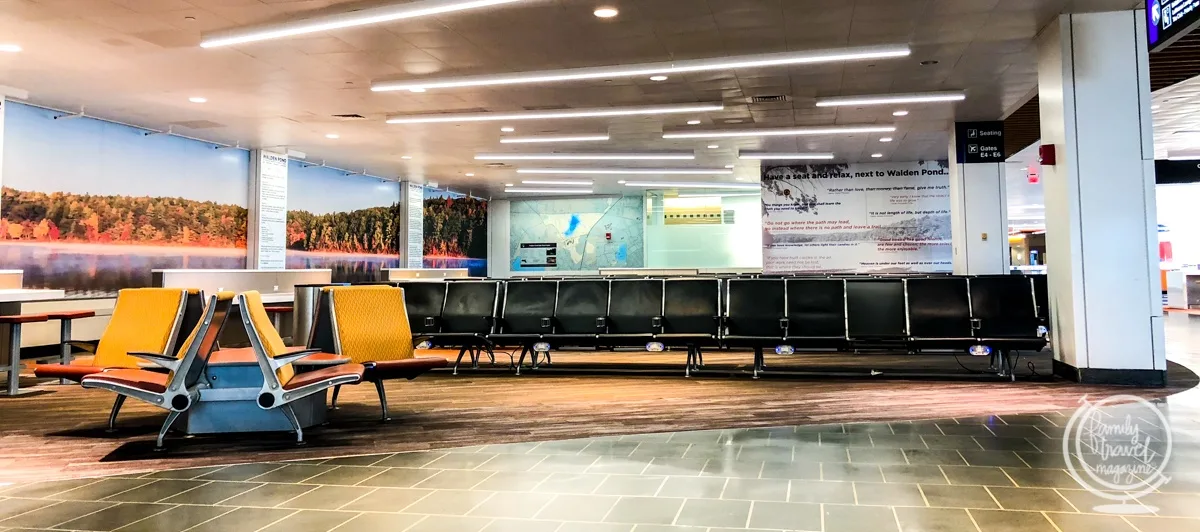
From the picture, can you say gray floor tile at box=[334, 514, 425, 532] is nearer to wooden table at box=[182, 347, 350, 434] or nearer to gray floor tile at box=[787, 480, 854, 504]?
gray floor tile at box=[787, 480, 854, 504]

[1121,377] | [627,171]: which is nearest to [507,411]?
[1121,377]

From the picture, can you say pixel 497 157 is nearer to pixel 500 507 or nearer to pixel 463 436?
pixel 463 436

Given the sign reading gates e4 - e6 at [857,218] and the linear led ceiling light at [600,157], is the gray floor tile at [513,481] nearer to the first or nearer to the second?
the linear led ceiling light at [600,157]

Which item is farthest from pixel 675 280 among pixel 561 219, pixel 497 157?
pixel 561 219

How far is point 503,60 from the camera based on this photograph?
315 inches

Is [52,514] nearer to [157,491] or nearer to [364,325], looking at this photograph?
[157,491]

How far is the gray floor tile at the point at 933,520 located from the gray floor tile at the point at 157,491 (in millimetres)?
3188

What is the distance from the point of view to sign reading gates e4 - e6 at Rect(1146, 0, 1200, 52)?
14.0 feet

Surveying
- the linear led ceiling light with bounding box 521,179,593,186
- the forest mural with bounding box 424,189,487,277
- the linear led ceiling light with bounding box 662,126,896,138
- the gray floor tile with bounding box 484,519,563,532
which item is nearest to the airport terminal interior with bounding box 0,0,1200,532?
the gray floor tile with bounding box 484,519,563,532

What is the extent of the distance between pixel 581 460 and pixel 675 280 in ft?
13.3

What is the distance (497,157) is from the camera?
47.2 feet

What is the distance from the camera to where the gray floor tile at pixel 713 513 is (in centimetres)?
272

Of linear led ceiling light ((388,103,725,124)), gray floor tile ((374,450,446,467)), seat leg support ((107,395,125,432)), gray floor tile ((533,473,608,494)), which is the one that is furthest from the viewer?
linear led ceiling light ((388,103,725,124))

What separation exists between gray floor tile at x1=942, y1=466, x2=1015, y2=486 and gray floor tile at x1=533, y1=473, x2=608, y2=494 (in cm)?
166
